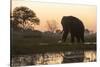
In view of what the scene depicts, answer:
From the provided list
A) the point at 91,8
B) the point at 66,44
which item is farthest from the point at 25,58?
the point at 91,8

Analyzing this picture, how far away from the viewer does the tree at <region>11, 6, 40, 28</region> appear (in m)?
2.00

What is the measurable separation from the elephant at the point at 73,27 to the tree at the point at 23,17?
32cm

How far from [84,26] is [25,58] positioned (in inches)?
30.6

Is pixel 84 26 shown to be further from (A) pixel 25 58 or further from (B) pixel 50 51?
(A) pixel 25 58

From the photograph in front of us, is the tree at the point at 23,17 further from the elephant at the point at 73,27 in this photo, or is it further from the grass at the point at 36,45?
the elephant at the point at 73,27

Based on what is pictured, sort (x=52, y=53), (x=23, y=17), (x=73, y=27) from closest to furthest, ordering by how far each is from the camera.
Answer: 1. (x=23, y=17)
2. (x=52, y=53)
3. (x=73, y=27)

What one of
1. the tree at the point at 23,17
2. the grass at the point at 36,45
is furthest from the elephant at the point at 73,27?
the tree at the point at 23,17

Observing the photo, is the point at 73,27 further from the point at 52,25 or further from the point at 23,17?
the point at 23,17

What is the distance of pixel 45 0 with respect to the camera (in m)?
2.13

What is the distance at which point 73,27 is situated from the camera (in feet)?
7.39

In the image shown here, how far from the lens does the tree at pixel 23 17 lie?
2.00 meters

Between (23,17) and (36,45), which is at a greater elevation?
(23,17)

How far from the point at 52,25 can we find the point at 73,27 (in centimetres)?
26

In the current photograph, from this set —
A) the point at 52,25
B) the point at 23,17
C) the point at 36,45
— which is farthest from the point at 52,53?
the point at 23,17
